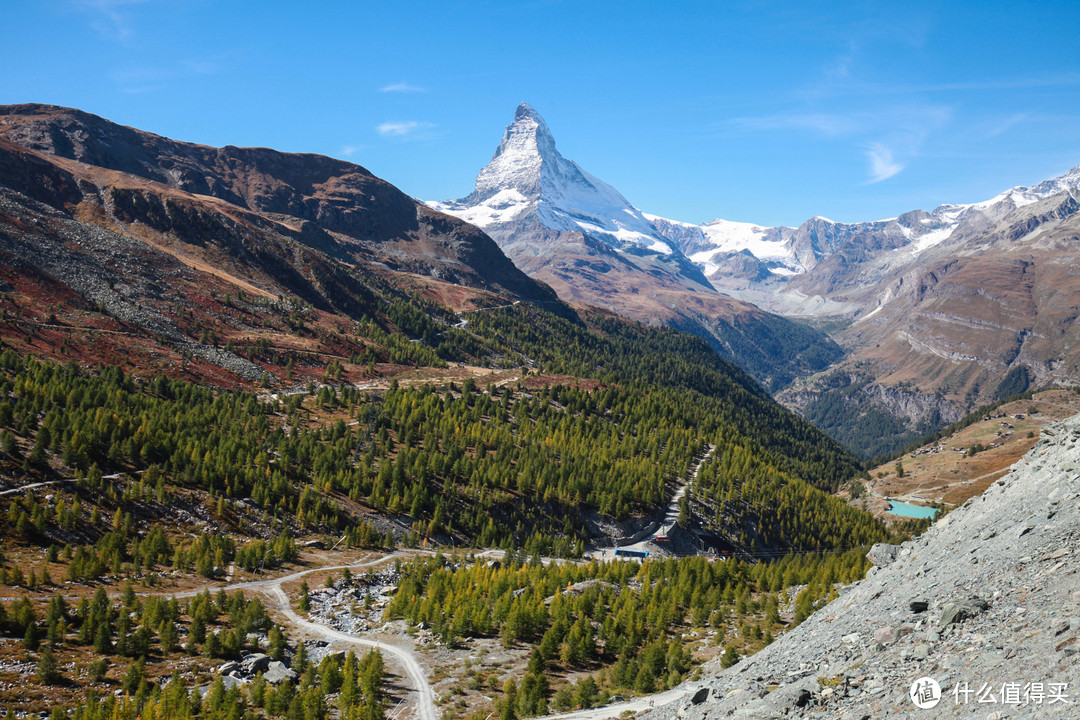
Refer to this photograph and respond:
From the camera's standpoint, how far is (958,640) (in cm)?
→ 2709

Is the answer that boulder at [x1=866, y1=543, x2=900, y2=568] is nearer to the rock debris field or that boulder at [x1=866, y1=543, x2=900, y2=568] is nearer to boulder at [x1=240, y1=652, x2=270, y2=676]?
the rock debris field

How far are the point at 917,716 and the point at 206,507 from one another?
98.7m

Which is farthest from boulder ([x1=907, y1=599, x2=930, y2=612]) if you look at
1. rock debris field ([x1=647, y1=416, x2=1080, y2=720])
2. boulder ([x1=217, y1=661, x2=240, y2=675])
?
boulder ([x1=217, y1=661, x2=240, y2=675])

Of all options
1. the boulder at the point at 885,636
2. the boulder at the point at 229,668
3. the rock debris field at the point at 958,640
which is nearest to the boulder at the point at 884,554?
the rock debris field at the point at 958,640

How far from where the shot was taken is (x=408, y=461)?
12925 centimetres

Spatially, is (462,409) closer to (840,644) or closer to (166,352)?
(166,352)

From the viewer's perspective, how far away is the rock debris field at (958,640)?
22859 mm

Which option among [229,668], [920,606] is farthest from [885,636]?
[229,668]

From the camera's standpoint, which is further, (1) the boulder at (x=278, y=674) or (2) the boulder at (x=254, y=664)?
(2) the boulder at (x=254, y=664)

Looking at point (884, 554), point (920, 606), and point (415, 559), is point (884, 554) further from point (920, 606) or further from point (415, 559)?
point (415, 559)

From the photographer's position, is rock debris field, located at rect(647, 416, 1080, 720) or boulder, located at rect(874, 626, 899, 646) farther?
boulder, located at rect(874, 626, 899, 646)

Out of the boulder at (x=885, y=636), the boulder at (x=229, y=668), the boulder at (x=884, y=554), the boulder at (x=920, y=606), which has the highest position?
the boulder at (x=920, y=606)

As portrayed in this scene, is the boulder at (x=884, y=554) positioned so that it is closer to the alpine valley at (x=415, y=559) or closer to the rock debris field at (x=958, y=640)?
the alpine valley at (x=415, y=559)

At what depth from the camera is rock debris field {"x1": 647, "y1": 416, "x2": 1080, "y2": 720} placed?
22.9m
